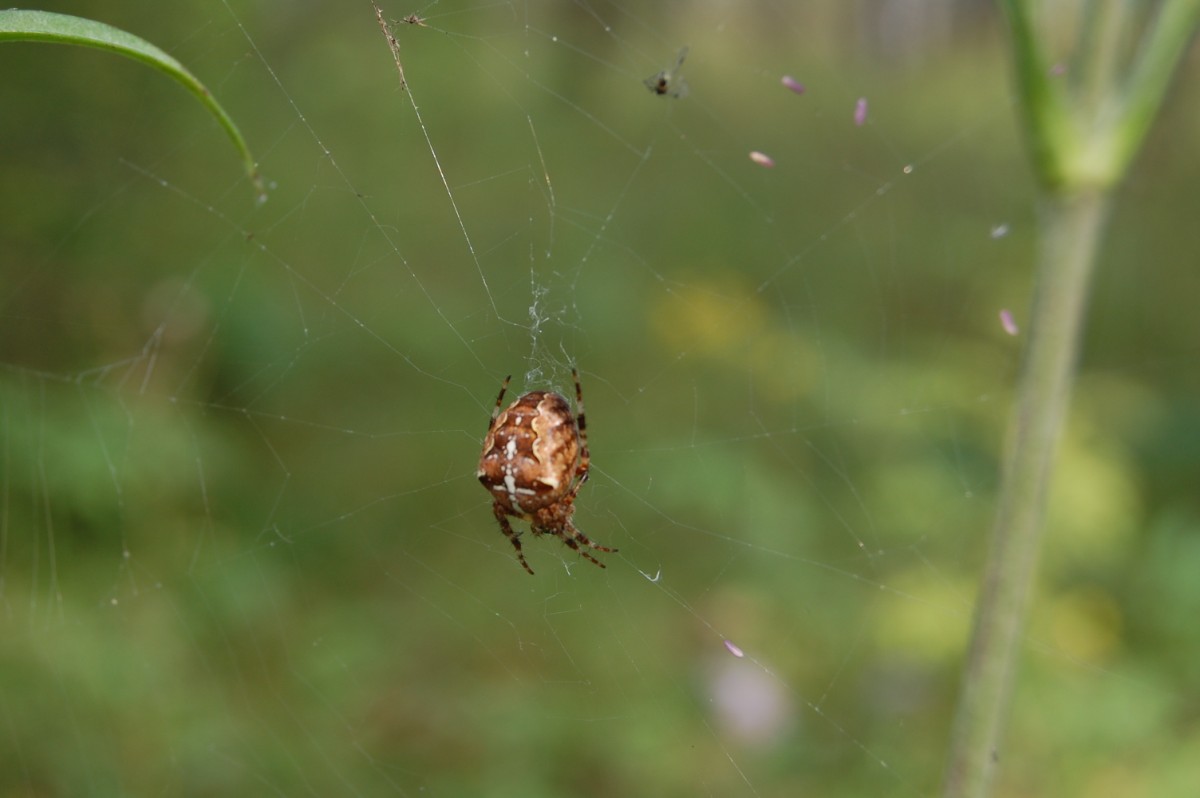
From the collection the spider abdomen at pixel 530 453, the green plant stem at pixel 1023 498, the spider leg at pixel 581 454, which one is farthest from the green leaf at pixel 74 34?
the spider leg at pixel 581 454

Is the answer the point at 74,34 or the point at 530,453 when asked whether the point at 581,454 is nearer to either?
the point at 530,453

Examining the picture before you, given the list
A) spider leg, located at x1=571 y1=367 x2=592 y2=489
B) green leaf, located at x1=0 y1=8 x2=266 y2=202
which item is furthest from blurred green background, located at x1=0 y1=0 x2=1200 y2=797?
green leaf, located at x1=0 y1=8 x2=266 y2=202

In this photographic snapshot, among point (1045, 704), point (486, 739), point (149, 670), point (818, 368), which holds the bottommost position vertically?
point (149, 670)

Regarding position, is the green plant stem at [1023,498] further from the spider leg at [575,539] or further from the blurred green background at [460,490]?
the spider leg at [575,539]

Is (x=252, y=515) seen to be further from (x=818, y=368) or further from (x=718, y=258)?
(x=718, y=258)

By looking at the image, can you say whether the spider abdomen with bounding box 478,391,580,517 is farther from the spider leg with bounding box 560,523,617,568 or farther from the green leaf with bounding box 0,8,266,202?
the green leaf with bounding box 0,8,266,202

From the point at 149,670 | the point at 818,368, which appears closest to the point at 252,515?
the point at 149,670
